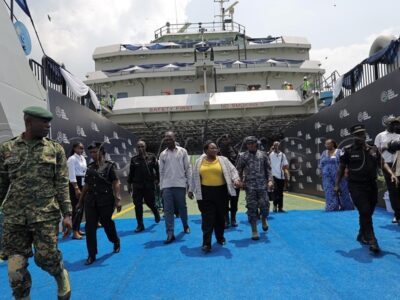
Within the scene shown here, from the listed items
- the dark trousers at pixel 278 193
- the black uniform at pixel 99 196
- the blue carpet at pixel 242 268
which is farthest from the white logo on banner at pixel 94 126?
the black uniform at pixel 99 196

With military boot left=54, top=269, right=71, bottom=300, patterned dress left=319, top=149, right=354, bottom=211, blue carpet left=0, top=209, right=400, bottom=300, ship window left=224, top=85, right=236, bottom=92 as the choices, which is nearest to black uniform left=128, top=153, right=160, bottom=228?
blue carpet left=0, top=209, right=400, bottom=300

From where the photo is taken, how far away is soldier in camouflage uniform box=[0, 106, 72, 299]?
291 cm

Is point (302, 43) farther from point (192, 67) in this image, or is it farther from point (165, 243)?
point (165, 243)

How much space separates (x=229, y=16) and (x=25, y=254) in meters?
41.2

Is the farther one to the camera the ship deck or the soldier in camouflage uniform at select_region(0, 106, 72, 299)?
the ship deck

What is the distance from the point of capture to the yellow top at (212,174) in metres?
5.48

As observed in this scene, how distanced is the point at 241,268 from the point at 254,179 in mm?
1902

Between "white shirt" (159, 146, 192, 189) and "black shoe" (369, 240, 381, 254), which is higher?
"white shirt" (159, 146, 192, 189)

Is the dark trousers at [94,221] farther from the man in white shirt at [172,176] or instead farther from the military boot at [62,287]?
the military boot at [62,287]

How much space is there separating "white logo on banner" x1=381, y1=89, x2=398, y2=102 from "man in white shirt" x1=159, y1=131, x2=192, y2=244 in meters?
4.86

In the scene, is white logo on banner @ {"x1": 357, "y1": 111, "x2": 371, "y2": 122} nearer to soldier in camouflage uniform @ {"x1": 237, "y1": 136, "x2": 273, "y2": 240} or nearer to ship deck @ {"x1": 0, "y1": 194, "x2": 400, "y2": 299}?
ship deck @ {"x1": 0, "y1": 194, "x2": 400, "y2": 299}

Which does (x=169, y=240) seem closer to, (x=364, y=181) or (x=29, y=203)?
(x=364, y=181)

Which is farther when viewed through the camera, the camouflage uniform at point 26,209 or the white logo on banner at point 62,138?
the white logo on banner at point 62,138

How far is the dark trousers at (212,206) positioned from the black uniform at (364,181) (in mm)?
1804
